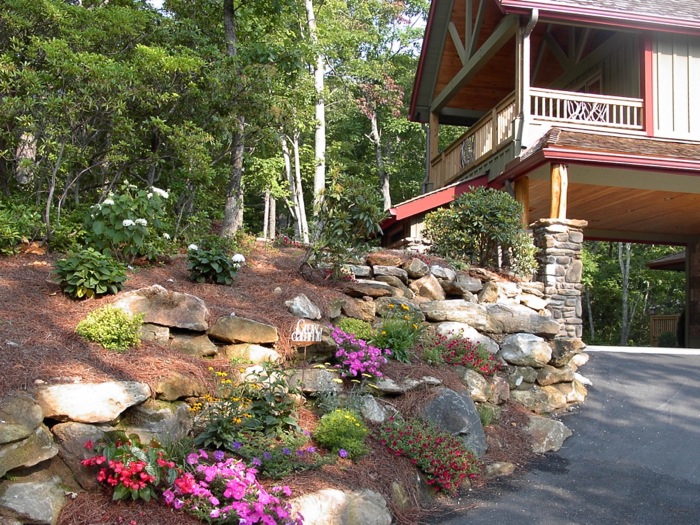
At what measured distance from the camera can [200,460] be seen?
13.9 ft

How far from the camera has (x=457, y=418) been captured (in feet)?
19.4

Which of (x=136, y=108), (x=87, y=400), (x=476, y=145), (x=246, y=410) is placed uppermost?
(x=476, y=145)

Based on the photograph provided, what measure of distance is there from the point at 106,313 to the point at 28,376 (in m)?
1.02

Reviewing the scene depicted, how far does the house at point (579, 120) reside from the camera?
33.5ft

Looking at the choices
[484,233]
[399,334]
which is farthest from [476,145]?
[399,334]

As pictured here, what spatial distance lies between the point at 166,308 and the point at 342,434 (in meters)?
2.02

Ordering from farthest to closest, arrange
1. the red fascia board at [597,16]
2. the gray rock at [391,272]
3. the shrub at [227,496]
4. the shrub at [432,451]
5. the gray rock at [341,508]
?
1. the red fascia board at [597,16]
2. the gray rock at [391,272]
3. the shrub at [432,451]
4. the gray rock at [341,508]
5. the shrub at [227,496]

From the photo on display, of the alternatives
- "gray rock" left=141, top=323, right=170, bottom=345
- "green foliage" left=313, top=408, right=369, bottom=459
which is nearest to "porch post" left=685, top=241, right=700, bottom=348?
"green foliage" left=313, top=408, right=369, bottom=459

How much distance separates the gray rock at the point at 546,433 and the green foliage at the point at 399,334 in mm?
1587

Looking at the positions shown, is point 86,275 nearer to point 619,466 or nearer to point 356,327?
point 356,327

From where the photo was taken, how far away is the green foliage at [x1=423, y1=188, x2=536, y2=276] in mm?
9727

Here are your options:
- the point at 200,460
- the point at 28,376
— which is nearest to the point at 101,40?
the point at 28,376

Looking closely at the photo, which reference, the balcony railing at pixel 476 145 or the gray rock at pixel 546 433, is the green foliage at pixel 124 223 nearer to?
the gray rock at pixel 546 433

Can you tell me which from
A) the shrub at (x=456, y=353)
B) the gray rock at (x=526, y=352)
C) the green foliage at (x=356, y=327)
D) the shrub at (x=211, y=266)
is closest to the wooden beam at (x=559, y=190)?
the gray rock at (x=526, y=352)
